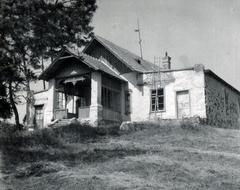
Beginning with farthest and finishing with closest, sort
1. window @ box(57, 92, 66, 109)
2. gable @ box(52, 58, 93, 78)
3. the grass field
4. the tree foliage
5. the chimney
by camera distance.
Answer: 1. the chimney
2. window @ box(57, 92, 66, 109)
3. gable @ box(52, 58, 93, 78)
4. the tree foliage
5. the grass field

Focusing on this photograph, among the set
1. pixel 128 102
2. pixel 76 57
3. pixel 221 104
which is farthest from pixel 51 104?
pixel 221 104

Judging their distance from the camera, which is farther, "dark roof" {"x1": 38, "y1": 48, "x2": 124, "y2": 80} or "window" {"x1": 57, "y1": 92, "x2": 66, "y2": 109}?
"window" {"x1": 57, "y1": 92, "x2": 66, "y2": 109}

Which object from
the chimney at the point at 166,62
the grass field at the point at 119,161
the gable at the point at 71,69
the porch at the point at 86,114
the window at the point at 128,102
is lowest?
the grass field at the point at 119,161

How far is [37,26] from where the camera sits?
10.8 meters

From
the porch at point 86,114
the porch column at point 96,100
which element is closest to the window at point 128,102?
the porch at point 86,114

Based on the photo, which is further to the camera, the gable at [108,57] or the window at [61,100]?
the window at [61,100]

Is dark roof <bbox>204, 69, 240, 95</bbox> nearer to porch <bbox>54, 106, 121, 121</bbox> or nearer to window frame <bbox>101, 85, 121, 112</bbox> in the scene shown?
window frame <bbox>101, 85, 121, 112</bbox>

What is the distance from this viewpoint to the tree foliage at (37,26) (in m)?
9.76

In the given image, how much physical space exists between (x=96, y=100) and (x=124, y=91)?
123 inches

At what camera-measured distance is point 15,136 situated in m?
11.9

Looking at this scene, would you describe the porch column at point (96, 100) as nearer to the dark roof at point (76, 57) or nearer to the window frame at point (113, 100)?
→ the dark roof at point (76, 57)

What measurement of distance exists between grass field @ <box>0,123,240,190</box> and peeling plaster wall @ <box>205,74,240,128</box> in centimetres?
429

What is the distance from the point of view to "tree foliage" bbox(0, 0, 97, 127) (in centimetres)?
976

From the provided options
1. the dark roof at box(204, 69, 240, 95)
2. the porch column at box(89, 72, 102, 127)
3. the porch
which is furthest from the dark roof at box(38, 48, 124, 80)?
the dark roof at box(204, 69, 240, 95)
